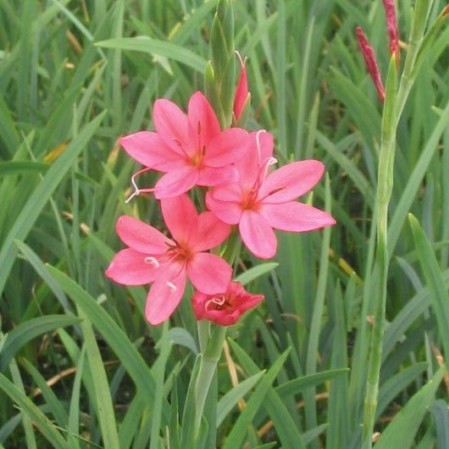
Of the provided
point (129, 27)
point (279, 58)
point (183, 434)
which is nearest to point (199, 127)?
point (183, 434)

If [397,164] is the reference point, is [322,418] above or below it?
below

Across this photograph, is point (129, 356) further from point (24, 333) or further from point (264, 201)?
point (264, 201)

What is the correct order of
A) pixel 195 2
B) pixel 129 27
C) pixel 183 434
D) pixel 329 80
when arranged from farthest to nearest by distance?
pixel 129 27
pixel 195 2
pixel 329 80
pixel 183 434

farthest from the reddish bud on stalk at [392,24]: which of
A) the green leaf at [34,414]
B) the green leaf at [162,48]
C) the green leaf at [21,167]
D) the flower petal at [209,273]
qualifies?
the green leaf at [162,48]

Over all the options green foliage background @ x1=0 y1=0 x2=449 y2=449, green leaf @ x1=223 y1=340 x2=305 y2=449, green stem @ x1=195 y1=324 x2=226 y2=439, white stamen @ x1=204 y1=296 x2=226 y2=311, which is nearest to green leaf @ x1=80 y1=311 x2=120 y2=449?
green foliage background @ x1=0 y1=0 x2=449 y2=449

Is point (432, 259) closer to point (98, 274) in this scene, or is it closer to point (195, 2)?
point (98, 274)

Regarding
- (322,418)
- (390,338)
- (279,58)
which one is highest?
(279,58)

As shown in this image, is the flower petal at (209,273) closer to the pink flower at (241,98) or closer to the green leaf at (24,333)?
the pink flower at (241,98)
